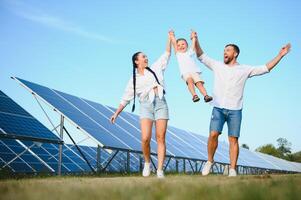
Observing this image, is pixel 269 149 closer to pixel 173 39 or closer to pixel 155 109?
pixel 173 39

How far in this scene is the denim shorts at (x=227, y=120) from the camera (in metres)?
6.42

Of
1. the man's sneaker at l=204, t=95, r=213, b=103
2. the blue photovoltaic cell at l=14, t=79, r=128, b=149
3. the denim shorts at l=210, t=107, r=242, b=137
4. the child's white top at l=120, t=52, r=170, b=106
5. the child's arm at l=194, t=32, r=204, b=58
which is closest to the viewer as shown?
the man's sneaker at l=204, t=95, r=213, b=103

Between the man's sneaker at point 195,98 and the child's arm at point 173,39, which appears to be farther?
the child's arm at point 173,39

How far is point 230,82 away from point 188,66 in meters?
0.69

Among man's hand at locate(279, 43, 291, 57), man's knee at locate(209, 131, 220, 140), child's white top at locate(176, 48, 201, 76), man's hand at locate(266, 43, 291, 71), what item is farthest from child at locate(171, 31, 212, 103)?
man's hand at locate(279, 43, 291, 57)

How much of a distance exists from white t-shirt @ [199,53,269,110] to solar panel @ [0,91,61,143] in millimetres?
3904

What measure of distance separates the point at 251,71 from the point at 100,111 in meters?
8.07

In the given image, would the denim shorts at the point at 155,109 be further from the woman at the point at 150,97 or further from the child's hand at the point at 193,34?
the child's hand at the point at 193,34

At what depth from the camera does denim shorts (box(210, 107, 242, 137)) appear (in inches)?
253

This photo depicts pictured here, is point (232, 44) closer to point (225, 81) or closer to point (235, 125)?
point (225, 81)

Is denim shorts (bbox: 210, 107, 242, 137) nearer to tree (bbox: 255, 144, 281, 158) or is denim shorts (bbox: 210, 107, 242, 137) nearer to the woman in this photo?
the woman

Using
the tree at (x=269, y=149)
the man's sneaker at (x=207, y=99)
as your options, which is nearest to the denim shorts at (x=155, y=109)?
the man's sneaker at (x=207, y=99)

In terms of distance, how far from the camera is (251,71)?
6703mm

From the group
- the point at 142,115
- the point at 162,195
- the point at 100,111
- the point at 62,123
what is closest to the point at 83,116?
the point at 62,123
